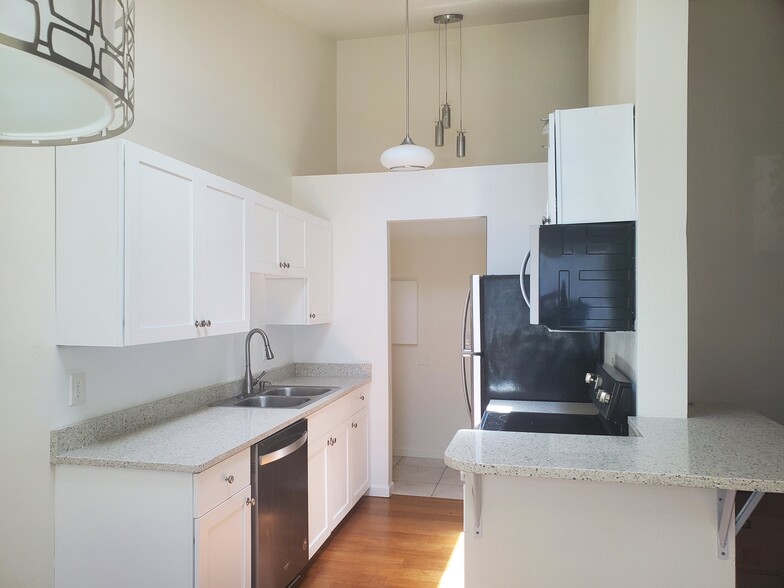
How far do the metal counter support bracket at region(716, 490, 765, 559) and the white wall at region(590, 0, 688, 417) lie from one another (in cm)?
49

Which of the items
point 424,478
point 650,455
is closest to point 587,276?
point 650,455

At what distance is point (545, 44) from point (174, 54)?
2.99m

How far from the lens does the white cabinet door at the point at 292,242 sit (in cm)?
338

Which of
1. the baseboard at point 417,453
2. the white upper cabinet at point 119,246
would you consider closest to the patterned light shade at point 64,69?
the white upper cabinet at point 119,246

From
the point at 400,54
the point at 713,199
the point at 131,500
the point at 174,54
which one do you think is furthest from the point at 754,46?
the point at 131,500

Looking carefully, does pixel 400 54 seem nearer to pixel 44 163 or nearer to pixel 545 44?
pixel 545 44

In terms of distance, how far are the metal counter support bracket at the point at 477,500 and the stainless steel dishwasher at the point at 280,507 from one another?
100 centimetres

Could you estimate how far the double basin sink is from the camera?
3.25m

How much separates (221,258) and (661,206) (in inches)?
74.5

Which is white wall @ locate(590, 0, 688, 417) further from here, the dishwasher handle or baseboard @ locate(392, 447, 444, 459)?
baseboard @ locate(392, 447, 444, 459)

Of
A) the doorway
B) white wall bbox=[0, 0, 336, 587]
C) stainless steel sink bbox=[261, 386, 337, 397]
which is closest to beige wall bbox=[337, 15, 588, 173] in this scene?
white wall bbox=[0, 0, 336, 587]

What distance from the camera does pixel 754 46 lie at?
3619 millimetres

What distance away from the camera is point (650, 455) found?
1.60 metres

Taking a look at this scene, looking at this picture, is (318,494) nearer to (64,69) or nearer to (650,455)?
(650,455)
